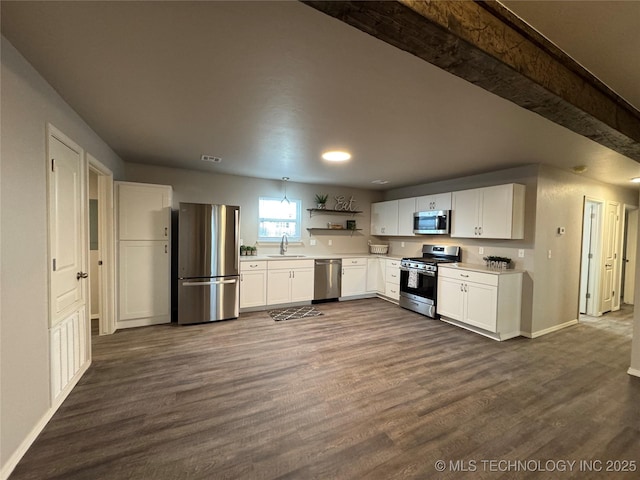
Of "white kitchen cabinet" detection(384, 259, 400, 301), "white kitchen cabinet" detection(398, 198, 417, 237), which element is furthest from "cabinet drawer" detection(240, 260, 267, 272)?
"white kitchen cabinet" detection(398, 198, 417, 237)

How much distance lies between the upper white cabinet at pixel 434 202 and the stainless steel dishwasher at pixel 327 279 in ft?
6.01

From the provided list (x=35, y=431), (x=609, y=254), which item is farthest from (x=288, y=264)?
(x=609, y=254)

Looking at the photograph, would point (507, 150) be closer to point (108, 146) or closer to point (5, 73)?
point (5, 73)

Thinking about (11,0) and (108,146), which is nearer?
(11,0)

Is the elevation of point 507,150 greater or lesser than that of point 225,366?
greater

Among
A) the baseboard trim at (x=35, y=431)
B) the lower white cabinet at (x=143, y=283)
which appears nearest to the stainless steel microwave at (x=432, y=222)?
the lower white cabinet at (x=143, y=283)

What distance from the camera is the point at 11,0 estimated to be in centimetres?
123

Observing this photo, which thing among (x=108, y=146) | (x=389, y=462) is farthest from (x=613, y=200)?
(x=108, y=146)

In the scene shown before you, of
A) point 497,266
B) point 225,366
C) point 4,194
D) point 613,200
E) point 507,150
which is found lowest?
point 225,366

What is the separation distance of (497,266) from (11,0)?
5.01 meters

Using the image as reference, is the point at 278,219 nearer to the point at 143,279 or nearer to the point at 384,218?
the point at 384,218

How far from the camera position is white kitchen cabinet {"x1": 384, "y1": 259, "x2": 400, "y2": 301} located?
5242 mm

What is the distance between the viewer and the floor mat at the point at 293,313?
172 inches

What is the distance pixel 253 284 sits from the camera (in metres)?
4.58
